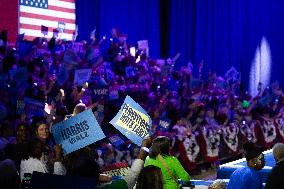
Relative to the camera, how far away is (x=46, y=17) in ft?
42.5

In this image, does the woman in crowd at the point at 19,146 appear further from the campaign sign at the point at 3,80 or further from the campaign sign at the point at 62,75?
the campaign sign at the point at 62,75

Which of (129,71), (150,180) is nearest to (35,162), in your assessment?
(150,180)

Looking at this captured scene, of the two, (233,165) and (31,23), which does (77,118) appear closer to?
(233,165)

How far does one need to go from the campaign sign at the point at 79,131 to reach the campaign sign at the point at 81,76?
3530mm

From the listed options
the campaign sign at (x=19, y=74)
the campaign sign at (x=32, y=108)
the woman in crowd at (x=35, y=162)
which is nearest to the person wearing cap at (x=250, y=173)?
the woman in crowd at (x=35, y=162)

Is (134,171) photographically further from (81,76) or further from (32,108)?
(81,76)

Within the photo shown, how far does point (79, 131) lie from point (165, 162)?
0.89 meters

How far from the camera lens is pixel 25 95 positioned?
8.63 metres

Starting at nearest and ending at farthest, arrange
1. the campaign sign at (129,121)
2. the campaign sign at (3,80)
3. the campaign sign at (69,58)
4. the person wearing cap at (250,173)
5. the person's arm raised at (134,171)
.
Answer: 1. the person's arm raised at (134,171)
2. the person wearing cap at (250,173)
3. the campaign sign at (129,121)
4. the campaign sign at (3,80)
5. the campaign sign at (69,58)

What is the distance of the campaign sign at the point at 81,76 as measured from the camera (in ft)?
30.5

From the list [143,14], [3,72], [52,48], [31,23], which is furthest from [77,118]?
[143,14]

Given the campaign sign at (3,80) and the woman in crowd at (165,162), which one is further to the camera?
the campaign sign at (3,80)

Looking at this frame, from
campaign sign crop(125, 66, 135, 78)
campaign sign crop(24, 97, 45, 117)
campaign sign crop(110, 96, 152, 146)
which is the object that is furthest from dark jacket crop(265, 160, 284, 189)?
campaign sign crop(125, 66, 135, 78)

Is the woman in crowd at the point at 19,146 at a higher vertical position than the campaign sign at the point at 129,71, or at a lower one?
lower
